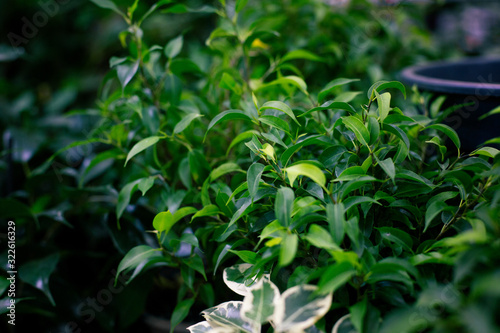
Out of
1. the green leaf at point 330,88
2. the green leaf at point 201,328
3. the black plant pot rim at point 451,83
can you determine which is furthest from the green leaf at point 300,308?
the black plant pot rim at point 451,83

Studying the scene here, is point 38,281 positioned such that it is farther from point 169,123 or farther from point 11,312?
point 169,123

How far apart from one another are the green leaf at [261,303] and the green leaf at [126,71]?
20.2 inches

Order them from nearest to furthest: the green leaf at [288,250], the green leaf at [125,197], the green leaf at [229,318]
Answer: the green leaf at [288,250]
the green leaf at [229,318]
the green leaf at [125,197]

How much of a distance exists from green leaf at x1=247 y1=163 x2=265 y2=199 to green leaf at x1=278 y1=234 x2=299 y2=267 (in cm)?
11

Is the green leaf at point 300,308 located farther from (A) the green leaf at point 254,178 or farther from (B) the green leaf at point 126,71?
(B) the green leaf at point 126,71

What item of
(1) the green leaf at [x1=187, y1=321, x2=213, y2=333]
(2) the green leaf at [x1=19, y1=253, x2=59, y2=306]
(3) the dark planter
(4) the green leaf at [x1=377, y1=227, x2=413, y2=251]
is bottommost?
(2) the green leaf at [x1=19, y1=253, x2=59, y2=306]

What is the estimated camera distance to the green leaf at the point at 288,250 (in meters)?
0.46

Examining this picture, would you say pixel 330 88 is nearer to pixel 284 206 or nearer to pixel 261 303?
pixel 284 206

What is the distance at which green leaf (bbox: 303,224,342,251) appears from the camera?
1.64ft

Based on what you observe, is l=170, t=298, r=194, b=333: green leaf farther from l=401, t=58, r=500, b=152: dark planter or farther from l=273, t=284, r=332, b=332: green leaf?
l=401, t=58, r=500, b=152: dark planter

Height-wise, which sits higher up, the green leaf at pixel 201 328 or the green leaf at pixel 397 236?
the green leaf at pixel 397 236

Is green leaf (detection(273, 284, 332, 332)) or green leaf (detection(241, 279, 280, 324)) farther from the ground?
green leaf (detection(273, 284, 332, 332))

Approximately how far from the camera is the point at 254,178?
0.60 m

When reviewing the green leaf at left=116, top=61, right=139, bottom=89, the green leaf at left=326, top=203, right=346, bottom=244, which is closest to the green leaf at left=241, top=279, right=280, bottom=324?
the green leaf at left=326, top=203, right=346, bottom=244
